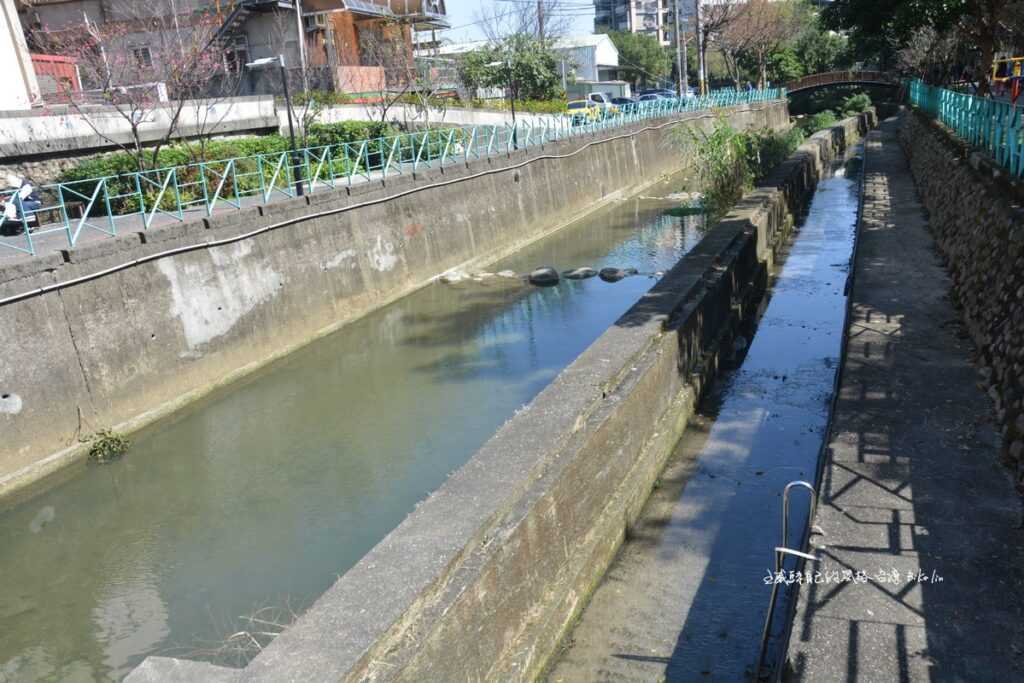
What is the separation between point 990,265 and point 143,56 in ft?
75.6

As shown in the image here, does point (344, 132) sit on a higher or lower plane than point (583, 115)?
higher

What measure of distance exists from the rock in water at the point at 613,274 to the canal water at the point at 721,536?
5079 mm

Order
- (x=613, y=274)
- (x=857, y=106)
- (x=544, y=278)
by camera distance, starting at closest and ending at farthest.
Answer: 1. (x=544, y=278)
2. (x=613, y=274)
3. (x=857, y=106)

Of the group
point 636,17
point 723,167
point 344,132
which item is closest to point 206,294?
point 344,132

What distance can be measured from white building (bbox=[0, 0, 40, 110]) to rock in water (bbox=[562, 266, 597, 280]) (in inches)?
498

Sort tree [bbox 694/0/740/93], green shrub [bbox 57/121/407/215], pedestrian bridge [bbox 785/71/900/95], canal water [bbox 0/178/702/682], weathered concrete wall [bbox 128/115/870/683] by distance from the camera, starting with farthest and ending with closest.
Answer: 1. pedestrian bridge [bbox 785/71/900/95]
2. tree [bbox 694/0/740/93]
3. green shrub [bbox 57/121/407/215]
4. canal water [bbox 0/178/702/682]
5. weathered concrete wall [bbox 128/115/870/683]

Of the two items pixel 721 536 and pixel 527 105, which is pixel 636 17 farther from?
pixel 721 536

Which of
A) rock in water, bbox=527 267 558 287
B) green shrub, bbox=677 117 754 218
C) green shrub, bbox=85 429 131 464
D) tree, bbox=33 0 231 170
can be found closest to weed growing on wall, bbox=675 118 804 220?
green shrub, bbox=677 117 754 218

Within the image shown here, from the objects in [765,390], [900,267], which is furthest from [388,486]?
[900,267]

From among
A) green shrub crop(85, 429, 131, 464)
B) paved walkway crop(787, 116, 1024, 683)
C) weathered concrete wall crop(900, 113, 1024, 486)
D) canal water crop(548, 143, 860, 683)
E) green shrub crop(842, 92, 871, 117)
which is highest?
green shrub crop(842, 92, 871, 117)

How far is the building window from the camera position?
21.6 m

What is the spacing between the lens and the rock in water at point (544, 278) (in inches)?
685

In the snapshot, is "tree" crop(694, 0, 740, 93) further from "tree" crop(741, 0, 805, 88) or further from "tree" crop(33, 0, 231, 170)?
"tree" crop(33, 0, 231, 170)

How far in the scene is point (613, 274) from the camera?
1761 cm
